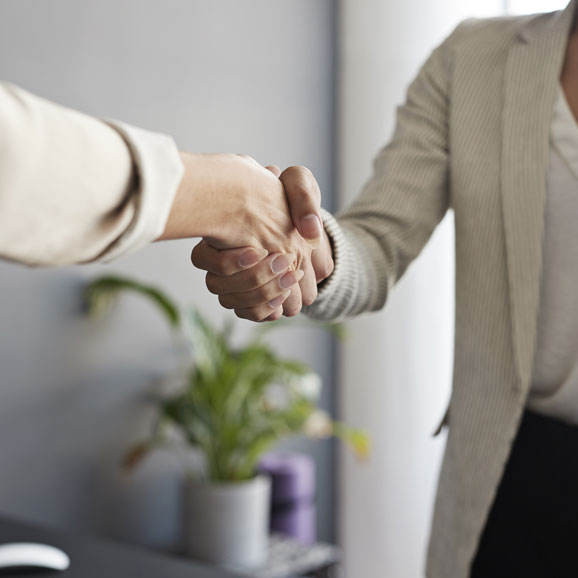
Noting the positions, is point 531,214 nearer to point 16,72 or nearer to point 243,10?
point 16,72

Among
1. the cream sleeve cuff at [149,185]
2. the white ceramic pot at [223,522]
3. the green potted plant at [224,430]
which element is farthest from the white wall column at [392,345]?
the cream sleeve cuff at [149,185]

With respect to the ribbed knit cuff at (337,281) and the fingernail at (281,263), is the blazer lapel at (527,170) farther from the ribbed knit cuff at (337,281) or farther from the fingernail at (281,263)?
the fingernail at (281,263)

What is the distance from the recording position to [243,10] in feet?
8.03

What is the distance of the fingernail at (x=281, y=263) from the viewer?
0.74 m

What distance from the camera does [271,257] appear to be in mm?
746

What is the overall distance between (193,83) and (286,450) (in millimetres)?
1223

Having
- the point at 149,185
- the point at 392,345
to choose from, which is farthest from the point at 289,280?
the point at 392,345

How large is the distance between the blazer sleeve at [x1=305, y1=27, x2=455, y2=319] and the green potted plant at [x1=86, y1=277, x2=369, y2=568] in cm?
101

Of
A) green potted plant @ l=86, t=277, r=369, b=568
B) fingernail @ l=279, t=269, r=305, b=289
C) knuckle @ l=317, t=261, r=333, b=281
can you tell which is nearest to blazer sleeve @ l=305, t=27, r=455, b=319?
knuckle @ l=317, t=261, r=333, b=281

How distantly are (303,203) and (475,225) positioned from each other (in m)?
0.31

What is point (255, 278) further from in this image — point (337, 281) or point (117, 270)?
point (117, 270)

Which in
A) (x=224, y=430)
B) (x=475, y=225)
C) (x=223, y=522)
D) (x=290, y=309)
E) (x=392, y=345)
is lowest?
(x=223, y=522)

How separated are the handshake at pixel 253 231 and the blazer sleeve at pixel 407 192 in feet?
0.62

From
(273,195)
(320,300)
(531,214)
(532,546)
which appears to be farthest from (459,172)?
(532,546)
